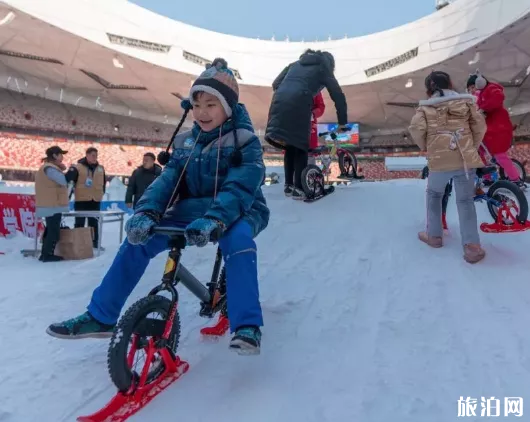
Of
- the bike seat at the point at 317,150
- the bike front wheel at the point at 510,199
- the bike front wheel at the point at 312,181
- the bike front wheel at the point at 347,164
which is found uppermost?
the bike seat at the point at 317,150

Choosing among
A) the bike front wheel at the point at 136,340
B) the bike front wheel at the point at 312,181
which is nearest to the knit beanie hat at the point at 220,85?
the bike front wheel at the point at 136,340

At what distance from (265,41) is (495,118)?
28.4m

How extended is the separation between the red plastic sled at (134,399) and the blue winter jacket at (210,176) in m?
0.75

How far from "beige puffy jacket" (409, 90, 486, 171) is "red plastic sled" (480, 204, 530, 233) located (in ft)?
2.64

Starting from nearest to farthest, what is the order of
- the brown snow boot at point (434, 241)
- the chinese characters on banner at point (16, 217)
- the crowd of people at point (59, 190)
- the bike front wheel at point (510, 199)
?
the brown snow boot at point (434, 241), the bike front wheel at point (510, 199), the crowd of people at point (59, 190), the chinese characters on banner at point (16, 217)

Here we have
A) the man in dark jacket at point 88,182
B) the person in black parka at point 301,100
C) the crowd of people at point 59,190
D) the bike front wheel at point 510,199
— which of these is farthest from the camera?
the man in dark jacket at point 88,182

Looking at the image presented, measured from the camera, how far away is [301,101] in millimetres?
5141

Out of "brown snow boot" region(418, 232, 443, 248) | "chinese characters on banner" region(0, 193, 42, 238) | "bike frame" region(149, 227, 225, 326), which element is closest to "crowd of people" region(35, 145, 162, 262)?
"chinese characters on banner" region(0, 193, 42, 238)

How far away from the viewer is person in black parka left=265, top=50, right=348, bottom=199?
16.9ft

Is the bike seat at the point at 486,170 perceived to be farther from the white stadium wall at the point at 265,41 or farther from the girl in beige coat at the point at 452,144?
the white stadium wall at the point at 265,41

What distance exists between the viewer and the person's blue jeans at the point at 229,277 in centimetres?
176

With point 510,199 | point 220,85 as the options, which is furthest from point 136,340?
point 510,199

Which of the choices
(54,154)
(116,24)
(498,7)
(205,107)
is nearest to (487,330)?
(205,107)

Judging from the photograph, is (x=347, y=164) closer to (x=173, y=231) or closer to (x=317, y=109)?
(x=317, y=109)
